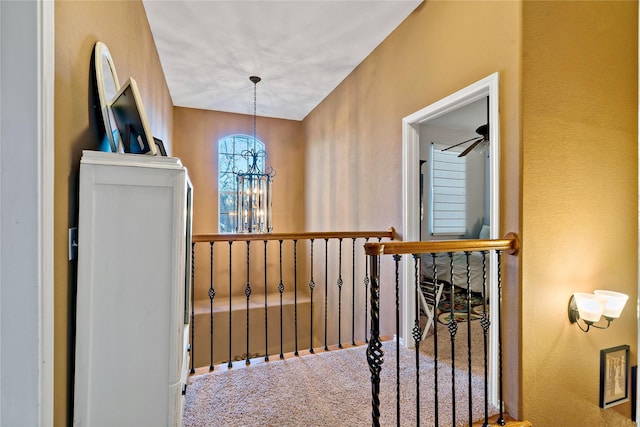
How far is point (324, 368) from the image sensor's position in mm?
2289

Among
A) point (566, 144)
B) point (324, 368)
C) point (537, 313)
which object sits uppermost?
point (566, 144)

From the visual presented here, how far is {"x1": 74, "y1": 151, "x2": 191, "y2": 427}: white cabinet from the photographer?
3.65ft

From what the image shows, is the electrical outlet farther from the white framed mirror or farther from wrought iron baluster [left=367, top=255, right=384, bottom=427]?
wrought iron baluster [left=367, top=255, right=384, bottom=427]

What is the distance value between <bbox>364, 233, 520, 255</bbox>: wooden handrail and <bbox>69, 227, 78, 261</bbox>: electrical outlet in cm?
121

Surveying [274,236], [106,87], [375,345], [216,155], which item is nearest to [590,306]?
[375,345]

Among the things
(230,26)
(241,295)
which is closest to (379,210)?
(230,26)

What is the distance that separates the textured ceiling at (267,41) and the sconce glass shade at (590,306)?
245cm

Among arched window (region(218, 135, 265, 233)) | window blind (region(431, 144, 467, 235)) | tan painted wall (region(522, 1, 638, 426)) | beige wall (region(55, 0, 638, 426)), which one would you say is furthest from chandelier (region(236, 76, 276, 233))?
tan painted wall (region(522, 1, 638, 426))

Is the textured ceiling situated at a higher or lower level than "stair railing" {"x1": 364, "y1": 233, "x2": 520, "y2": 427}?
higher

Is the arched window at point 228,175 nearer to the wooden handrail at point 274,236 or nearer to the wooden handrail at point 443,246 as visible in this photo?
the wooden handrail at point 274,236

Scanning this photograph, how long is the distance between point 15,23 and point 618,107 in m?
3.19

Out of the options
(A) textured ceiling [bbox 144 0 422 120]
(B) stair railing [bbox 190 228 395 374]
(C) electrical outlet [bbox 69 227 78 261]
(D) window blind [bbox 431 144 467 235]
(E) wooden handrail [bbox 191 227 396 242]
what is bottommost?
(B) stair railing [bbox 190 228 395 374]

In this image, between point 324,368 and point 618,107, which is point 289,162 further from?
point 618,107

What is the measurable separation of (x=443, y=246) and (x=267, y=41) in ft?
8.48
